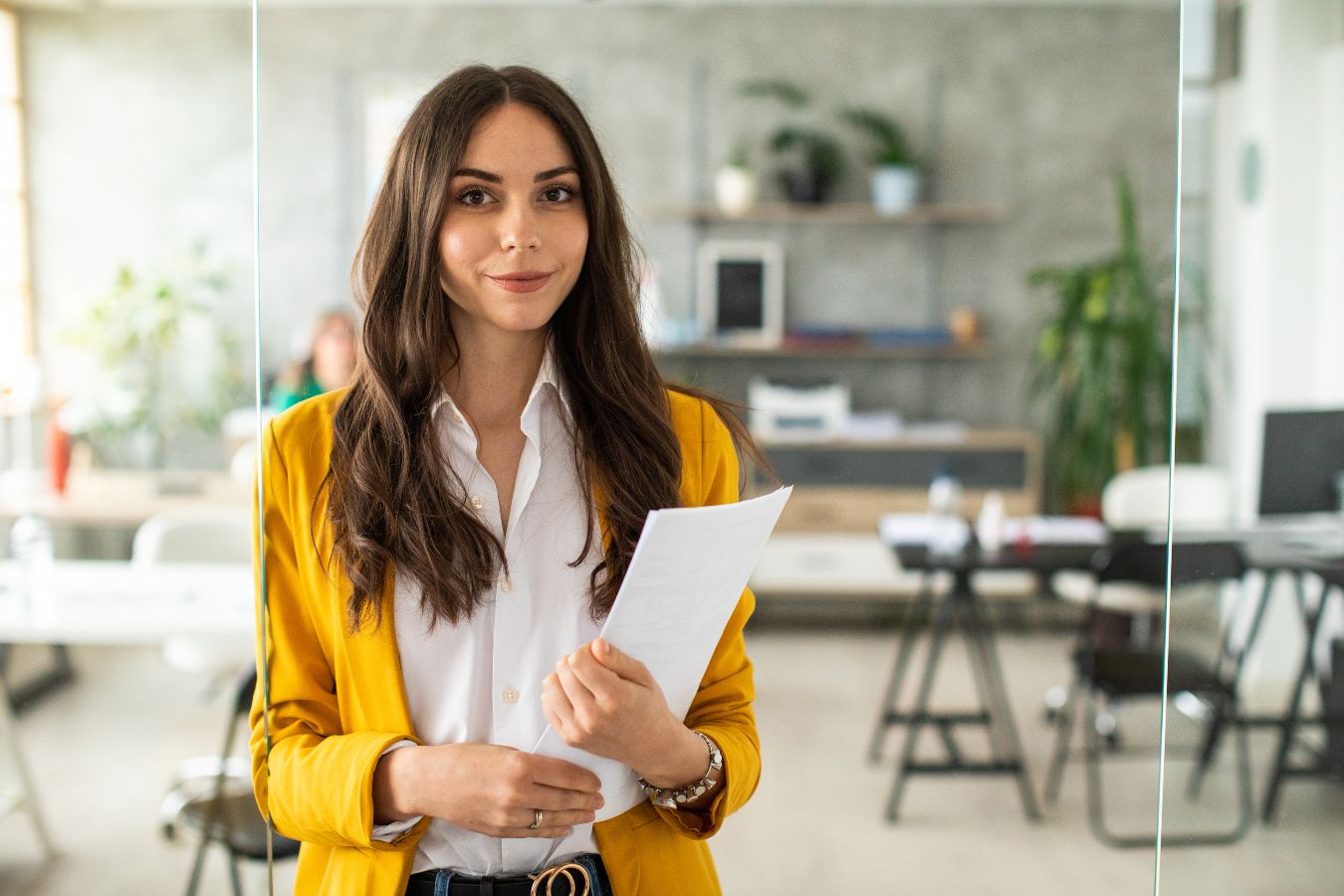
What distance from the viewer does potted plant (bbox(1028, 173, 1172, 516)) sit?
456cm

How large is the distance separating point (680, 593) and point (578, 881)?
0.31 meters

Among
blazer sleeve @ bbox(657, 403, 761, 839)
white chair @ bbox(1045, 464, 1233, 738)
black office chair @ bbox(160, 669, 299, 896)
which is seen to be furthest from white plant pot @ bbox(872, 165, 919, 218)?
blazer sleeve @ bbox(657, 403, 761, 839)

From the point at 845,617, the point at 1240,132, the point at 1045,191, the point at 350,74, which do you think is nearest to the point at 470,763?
the point at 1240,132

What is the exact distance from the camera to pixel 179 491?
1696 millimetres

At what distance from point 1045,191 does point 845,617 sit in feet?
8.75

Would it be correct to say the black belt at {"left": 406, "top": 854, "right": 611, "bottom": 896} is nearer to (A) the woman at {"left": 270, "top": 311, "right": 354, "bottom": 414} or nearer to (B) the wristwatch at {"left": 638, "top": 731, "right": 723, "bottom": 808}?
(B) the wristwatch at {"left": 638, "top": 731, "right": 723, "bottom": 808}

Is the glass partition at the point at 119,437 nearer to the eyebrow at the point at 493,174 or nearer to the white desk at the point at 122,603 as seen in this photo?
the white desk at the point at 122,603

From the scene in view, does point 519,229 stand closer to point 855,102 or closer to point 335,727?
point 335,727

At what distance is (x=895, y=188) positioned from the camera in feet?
16.3

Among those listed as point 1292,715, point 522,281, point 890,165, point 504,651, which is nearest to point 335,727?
point 504,651

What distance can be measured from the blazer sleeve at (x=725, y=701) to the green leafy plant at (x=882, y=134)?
4125 mm

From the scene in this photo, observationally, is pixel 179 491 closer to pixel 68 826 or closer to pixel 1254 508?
pixel 68 826

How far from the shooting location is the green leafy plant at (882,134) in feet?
16.2

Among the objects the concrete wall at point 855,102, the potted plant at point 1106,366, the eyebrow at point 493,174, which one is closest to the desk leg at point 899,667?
the potted plant at point 1106,366
